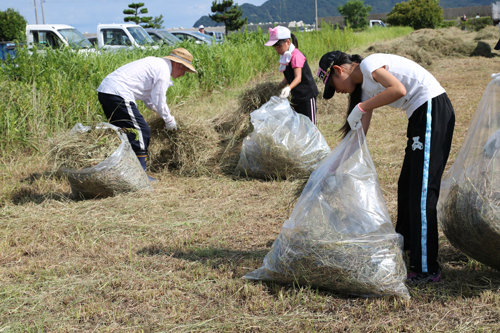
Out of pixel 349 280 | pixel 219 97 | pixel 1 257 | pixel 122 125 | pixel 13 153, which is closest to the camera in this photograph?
pixel 349 280

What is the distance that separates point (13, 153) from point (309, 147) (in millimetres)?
3458

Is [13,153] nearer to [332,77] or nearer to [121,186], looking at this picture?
[121,186]

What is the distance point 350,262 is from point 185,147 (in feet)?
9.57

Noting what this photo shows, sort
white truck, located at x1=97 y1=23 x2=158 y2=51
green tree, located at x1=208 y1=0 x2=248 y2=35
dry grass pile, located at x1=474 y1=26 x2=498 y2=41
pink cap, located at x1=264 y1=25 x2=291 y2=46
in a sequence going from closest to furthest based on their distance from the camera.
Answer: pink cap, located at x1=264 y1=25 x2=291 y2=46 < white truck, located at x1=97 y1=23 x2=158 y2=51 < dry grass pile, located at x1=474 y1=26 x2=498 y2=41 < green tree, located at x1=208 y1=0 x2=248 y2=35

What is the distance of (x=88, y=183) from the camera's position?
358 centimetres

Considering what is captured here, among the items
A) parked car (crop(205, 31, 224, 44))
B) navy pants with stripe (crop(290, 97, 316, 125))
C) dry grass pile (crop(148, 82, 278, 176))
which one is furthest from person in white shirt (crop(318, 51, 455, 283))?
parked car (crop(205, 31, 224, 44))

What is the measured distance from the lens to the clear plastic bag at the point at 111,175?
11.6ft

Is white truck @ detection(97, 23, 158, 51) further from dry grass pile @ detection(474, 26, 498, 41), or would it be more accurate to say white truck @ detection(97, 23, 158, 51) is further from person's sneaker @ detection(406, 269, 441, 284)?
dry grass pile @ detection(474, 26, 498, 41)

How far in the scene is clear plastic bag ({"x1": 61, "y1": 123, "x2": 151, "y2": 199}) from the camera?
354 centimetres

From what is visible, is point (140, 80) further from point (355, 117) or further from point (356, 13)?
point (356, 13)

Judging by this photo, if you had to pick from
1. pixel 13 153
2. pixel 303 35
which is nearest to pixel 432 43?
pixel 303 35

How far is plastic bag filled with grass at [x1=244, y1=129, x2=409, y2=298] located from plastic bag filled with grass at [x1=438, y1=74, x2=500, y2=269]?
309 millimetres

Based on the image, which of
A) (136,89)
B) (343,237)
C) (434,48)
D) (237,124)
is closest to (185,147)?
(237,124)

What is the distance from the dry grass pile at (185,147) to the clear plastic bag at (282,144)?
22.5 inches
